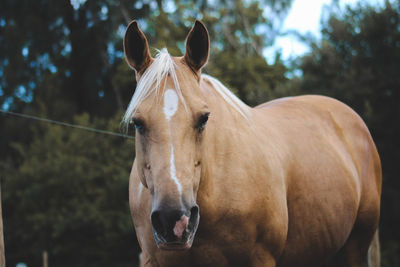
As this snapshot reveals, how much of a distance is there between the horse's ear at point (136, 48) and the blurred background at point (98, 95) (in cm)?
1016

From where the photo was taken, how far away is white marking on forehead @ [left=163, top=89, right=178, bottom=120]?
7.68ft

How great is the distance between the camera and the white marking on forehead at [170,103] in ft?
7.68

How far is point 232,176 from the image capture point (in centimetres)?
278

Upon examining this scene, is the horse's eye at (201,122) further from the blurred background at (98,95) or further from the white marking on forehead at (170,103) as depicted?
the blurred background at (98,95)

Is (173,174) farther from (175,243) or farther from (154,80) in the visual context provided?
(154,80)

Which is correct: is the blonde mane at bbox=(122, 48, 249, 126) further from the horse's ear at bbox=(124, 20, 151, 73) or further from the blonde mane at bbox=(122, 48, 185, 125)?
the horse's ear at bbox=(124, 20, 151, 73)

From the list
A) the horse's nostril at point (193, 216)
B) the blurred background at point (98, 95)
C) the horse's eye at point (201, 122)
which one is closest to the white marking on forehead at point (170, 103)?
the horse's eye at point (201, 122)

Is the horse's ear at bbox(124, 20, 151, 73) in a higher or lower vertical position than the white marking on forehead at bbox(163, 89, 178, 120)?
higher

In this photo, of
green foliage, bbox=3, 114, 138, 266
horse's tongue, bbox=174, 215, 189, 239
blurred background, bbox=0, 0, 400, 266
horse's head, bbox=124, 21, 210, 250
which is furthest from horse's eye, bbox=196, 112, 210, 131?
green foliage, bbox=3, 114, 138, 266

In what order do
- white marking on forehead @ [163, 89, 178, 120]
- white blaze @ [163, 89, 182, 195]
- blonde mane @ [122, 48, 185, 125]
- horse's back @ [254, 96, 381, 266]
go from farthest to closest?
1. horse's back @ [254, 96, 381, 266]
2. blonde mane @ [122, 48, 185, 125]
3. white marking on forehead @ [163, 89, 178, 120]
4. white blaze @ [163, 89, 182, 195]

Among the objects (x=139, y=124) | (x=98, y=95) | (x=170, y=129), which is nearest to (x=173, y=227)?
(x=170, y=129)

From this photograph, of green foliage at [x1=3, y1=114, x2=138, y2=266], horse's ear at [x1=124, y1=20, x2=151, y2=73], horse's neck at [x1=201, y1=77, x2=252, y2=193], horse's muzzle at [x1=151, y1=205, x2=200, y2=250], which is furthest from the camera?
green foliage at [x1=3, y1=114, x2=138, y2=266]

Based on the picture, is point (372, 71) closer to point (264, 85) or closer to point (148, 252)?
point (264, 85)

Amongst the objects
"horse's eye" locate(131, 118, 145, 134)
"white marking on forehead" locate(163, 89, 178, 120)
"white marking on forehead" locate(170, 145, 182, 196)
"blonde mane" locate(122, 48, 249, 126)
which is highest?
"blonde mane" locate(122, 48, 249, 126)
